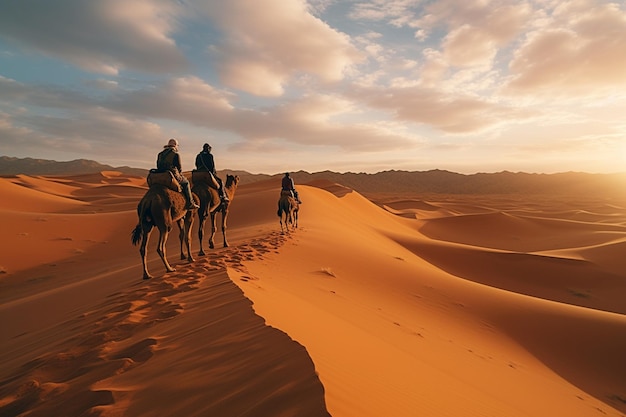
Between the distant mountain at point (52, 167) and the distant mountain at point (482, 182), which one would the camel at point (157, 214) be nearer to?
the distant mountain at point (482, 182)

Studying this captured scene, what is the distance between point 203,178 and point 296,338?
7315 millimetres

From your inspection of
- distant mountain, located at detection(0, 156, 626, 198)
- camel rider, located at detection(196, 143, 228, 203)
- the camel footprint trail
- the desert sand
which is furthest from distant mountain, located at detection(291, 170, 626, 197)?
the camel footprint trail

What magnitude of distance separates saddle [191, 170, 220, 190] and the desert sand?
2.03 m

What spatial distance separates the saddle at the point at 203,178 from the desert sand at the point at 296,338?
2030 mm

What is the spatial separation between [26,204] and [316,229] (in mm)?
24022

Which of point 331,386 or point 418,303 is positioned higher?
point 331,386

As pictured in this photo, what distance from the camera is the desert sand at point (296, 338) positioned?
307 cm

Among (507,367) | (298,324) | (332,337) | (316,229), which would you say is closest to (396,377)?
(332,337)

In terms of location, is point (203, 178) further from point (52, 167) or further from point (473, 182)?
point (52, 167)

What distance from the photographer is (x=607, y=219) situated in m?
41.1

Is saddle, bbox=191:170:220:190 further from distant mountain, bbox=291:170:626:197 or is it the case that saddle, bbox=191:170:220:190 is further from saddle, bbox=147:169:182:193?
distant mountain, bbox=291:170:626:197

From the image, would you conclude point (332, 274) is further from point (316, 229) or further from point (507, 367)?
point (316, 229)

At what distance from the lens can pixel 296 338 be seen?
3770mm

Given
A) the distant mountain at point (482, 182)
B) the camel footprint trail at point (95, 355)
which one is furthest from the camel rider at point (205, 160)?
the distant mountain at point (482, 182)
